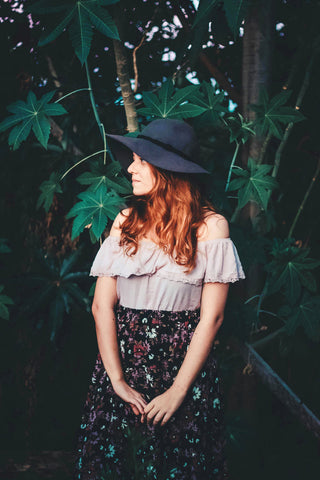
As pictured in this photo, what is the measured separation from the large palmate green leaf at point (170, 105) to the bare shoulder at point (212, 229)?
1.97 ft

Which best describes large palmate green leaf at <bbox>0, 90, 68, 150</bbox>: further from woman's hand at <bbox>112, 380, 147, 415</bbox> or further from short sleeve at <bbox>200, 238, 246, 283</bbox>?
woman's hand at <bbox>112, 380, 147, 415</bbox>

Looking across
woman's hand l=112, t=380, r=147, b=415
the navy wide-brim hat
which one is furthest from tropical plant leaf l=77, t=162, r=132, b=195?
woman's hand l=112, t=380, r=147, b=415

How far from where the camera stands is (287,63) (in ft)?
9.59

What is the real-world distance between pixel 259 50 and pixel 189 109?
827mm

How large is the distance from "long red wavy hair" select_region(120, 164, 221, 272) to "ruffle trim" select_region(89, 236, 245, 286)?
0.02 m

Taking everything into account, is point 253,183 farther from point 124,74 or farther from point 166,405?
point 166,405

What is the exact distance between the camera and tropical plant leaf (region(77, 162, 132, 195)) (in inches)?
76.7

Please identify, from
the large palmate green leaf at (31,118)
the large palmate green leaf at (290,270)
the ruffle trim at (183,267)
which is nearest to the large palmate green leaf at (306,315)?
the large palmate green leaf at (290,270)

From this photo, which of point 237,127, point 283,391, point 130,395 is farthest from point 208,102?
point 283,391

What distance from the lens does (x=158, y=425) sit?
1.50 meters

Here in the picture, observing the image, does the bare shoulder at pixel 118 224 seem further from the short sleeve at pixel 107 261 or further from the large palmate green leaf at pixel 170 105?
the large palmate green leaf at pixel 170 105

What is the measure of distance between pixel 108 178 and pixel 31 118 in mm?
370

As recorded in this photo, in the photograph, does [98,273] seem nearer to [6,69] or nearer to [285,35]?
[6,69]

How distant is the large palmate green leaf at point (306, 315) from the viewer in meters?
2.24
